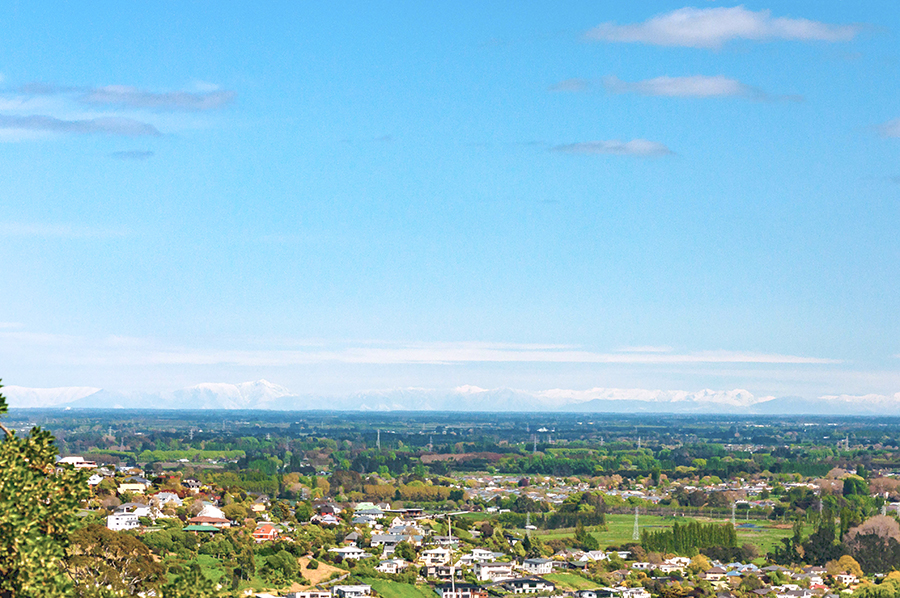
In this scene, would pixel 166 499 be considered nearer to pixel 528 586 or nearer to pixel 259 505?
pixel 259 505

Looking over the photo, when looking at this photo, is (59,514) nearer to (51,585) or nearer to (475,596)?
(51,585)

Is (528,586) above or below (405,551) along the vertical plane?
below

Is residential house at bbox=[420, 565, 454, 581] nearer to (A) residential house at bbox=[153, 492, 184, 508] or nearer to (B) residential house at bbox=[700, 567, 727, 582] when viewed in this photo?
(B) residential house at bbox=[700, 567, 727, 582]

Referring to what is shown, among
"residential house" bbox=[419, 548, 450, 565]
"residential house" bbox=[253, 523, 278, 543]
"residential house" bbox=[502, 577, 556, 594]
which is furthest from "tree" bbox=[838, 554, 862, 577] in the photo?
"residential house" bbox=[253, 523, 278, 543]

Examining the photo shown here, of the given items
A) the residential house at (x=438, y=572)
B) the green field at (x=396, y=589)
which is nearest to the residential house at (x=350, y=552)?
the residential house at (x=438, y=572)

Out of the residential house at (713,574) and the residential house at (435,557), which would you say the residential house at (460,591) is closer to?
the residential house at (435,557)

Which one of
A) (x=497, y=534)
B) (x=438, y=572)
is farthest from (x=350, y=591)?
(x=497, y=534)
